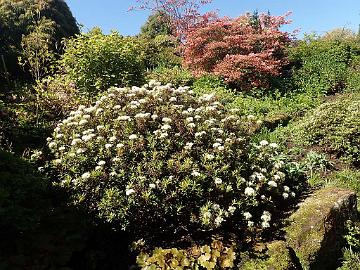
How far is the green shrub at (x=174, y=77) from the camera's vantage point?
14.1 metres

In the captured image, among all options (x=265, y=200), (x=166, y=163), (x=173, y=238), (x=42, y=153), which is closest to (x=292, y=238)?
(x=265, y=200)

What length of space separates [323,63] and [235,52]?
3608mm

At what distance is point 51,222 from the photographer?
5453 mm

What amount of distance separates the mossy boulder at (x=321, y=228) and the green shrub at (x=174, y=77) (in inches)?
327

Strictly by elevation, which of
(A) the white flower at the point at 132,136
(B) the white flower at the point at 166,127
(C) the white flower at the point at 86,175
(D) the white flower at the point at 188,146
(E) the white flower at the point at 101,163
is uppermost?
(B) the white flower at the point at 166,127

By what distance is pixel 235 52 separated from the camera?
14.2 meters

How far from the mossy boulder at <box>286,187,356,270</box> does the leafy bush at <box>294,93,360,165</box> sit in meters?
2.38

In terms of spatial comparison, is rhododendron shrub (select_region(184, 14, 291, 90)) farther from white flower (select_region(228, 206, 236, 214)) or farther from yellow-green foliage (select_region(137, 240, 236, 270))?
yellow-green foliage (select_region(137, 240, 236, 270))

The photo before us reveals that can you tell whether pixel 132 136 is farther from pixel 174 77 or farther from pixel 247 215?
pixel 174 77

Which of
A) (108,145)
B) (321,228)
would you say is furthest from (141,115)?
(321,228)

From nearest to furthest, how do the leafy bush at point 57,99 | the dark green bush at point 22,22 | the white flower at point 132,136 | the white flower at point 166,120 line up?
the white flower at point 132,136, the white flower at point 166,120, the leafy bush at point 57,99, the dark green bush at point 22,22

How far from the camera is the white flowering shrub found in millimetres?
5379

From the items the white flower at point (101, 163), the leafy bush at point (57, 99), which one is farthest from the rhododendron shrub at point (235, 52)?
the white flower at point (101, 163)

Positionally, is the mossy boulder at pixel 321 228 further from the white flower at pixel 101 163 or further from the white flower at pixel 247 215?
the white flower at pixel 101 163
